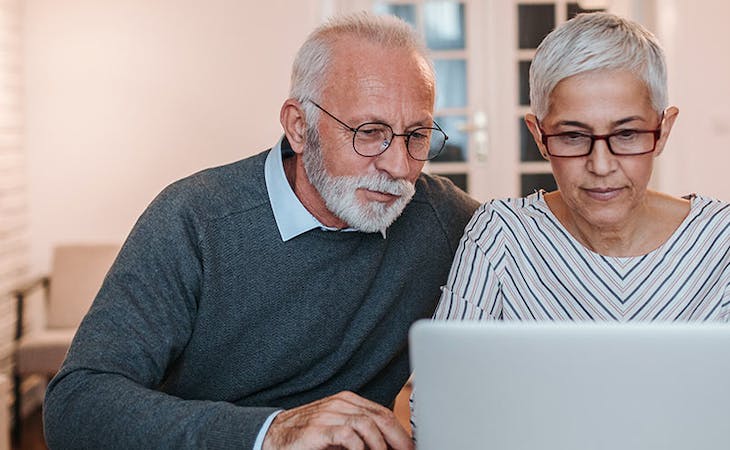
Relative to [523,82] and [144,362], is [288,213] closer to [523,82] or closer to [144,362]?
[144,362]

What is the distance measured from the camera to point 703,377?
81cm

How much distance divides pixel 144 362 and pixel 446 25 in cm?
407

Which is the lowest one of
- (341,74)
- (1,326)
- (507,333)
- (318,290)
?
(1,326)

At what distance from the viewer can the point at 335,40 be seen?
1656mm

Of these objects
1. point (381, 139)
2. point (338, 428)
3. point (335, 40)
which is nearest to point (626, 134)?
point (381, 139)

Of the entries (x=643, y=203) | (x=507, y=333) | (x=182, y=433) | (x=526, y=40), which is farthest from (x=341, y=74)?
(x=526, y=40)

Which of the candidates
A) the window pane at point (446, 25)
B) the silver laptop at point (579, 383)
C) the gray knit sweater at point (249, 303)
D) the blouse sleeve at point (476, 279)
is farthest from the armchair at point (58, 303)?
the silver laptop at point (579, 383)

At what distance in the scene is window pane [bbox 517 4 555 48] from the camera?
520 centimetres

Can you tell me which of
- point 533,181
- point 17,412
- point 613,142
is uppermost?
point 613,142

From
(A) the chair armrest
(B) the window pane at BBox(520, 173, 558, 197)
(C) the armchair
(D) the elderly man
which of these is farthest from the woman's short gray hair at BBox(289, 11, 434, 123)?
(B) the window pane at BBox(520, 173, 558, 197)

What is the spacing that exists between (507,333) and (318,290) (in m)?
0.86

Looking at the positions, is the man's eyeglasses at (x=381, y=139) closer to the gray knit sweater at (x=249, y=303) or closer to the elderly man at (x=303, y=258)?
the elderly man at (x=303, y=258)

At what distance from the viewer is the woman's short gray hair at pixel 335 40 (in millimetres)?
1645

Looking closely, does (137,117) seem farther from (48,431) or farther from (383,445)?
(383,445)
